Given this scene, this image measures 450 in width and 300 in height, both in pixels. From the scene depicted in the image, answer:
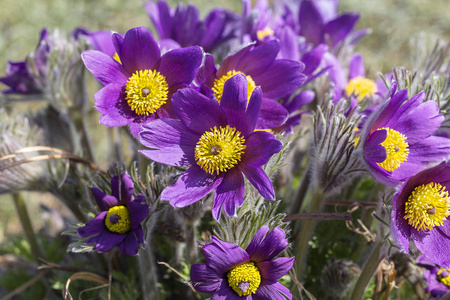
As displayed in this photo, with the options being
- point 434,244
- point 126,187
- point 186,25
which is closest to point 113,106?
point 126,187

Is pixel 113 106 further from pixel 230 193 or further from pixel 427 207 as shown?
pixel 427 207

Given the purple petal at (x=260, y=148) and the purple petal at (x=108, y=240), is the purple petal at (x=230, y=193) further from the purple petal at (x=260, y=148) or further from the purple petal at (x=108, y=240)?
the purple petal at (x=108, y=240)

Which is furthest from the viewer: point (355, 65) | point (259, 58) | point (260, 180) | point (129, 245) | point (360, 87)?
point (355, 65)

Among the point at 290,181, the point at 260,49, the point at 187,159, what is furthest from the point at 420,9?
the point at 187,159

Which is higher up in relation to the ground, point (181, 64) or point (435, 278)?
point (181, 64)

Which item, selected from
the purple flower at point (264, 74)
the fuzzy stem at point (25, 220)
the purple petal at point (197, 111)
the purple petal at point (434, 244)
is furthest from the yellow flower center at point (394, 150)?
the fuzzy stem at point (25, 220)

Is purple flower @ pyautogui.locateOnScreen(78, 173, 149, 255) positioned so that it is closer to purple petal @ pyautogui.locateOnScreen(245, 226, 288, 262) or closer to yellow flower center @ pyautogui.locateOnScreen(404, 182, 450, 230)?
purple petal @ pyautogui.locateOnScreen(245, 226, 288, 262)

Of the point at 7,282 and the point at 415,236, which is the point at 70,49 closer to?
the point at 7,282
